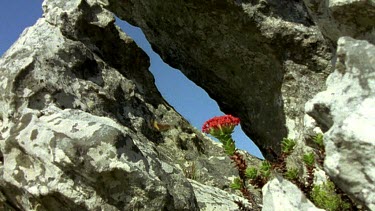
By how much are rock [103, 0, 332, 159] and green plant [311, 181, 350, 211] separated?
13.1 ft

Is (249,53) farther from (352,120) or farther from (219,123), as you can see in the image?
(352,120)

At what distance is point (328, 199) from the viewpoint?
22.7 ft

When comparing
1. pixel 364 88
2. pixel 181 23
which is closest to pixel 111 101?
pixel 181 23

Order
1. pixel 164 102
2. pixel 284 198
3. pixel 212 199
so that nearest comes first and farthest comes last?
1. pixel 284 198
2. pixel 212 199
3. pixel 164 102

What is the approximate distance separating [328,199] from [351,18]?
2.17 meters

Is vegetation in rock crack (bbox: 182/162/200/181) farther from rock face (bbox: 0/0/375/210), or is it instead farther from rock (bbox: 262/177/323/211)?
rock (bbox: 262/177/323/211)

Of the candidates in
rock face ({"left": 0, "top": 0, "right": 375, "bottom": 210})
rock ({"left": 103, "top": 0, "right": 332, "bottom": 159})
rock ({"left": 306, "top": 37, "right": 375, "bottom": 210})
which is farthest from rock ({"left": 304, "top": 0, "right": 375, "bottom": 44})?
rock ({"left": 103, "top": 0, "right": 332, "bottom": 159})

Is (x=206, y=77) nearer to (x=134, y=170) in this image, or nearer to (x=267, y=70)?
(x=267, y=70)

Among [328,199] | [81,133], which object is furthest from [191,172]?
[328,199]

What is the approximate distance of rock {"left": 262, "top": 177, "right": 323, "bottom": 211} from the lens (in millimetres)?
5410

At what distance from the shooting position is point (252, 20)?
11906 millimetres

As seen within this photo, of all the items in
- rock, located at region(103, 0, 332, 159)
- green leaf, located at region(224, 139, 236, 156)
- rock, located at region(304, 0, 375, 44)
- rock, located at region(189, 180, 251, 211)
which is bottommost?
green leaf, located at region(224, 139, 236, 156)

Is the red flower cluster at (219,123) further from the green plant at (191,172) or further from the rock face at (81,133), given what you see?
the green plant at (191,172)

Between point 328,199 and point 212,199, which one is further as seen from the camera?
point 212,199
